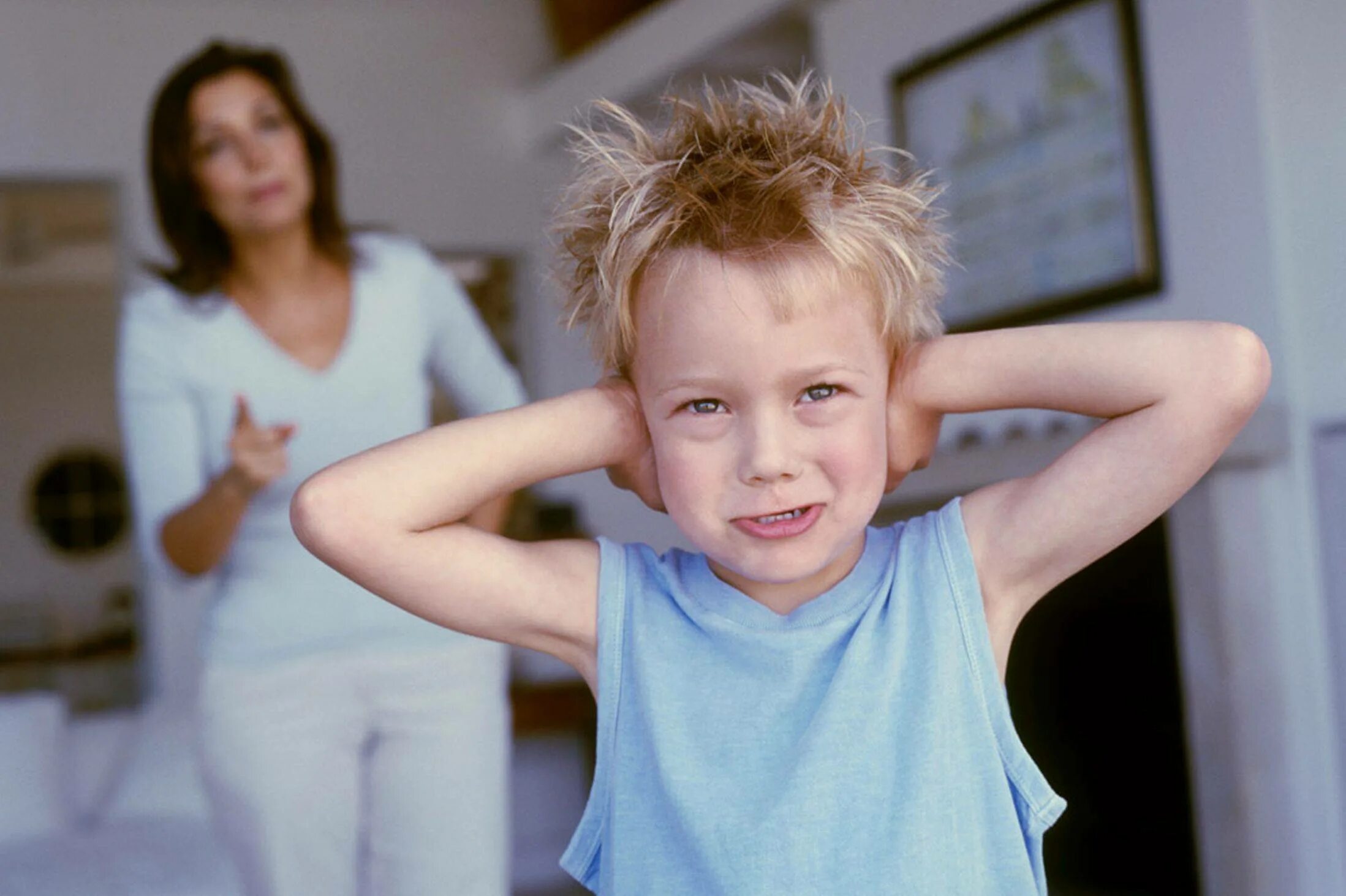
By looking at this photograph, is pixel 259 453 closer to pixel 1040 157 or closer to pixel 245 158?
pixel 245 158

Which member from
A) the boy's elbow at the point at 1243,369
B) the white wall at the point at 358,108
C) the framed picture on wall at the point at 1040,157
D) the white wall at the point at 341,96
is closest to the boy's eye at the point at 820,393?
the boy's elbow at the point at 1243,369

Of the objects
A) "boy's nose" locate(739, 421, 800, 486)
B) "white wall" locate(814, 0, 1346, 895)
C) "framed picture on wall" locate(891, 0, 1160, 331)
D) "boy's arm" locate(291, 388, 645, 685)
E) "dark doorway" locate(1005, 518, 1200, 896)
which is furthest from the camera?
"dark doorway" locate(1005, 518, 1200, 896)

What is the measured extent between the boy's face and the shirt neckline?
0.19 feet

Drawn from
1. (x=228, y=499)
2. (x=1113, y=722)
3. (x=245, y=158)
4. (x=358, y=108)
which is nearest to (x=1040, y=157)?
(x=1113, y=722)

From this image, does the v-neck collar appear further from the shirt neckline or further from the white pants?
the shirt neckline

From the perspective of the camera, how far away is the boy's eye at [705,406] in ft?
2.95

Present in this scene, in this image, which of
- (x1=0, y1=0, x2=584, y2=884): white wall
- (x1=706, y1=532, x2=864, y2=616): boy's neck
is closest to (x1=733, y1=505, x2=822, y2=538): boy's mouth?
(x1=706, y1=532, x2=864, y2=616): boy's neck

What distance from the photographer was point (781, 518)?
89cm

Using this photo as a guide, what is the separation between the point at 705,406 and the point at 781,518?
3.4 inches

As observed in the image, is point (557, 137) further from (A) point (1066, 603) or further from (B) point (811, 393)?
(B) point (811, 393)

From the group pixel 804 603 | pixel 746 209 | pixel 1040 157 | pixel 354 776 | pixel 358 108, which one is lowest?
pixel 354 776

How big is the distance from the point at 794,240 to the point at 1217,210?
75.0 inches

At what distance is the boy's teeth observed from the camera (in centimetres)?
89

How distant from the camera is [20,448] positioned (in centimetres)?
723
